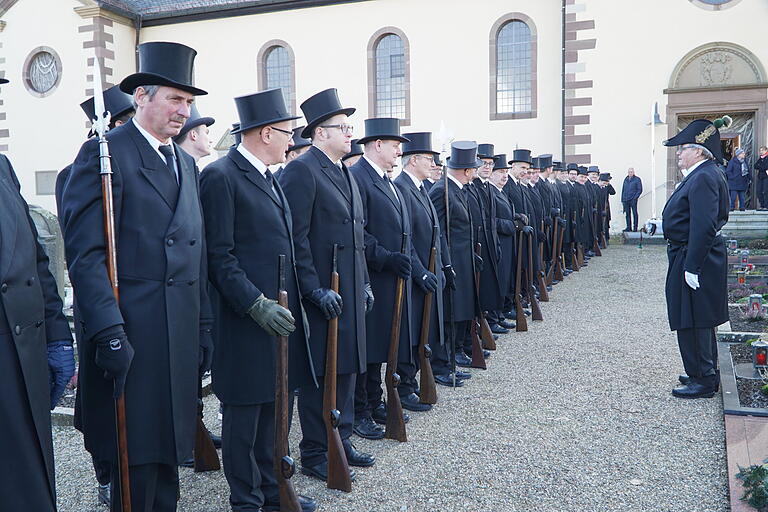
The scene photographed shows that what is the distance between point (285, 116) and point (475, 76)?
62.2 ft

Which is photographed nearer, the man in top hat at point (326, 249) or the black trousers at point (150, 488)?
the black trousers at point (150, 488)

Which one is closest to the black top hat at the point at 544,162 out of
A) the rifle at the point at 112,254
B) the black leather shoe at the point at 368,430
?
the black leather shoe at the point at 368,430

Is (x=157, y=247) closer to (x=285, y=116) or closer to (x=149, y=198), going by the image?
(x=149, y=198)

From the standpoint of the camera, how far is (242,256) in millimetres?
3604

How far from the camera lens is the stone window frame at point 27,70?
24.4 metres

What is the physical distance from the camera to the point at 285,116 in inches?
148

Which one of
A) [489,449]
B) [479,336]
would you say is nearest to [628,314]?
[479,336]

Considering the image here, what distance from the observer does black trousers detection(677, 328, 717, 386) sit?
18.8 ft

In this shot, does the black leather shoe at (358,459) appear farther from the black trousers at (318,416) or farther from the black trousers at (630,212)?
the black trousers at (630,212)

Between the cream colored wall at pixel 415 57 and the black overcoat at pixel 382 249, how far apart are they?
1673cm

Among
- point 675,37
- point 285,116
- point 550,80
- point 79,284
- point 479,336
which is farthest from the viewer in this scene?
point 550,80

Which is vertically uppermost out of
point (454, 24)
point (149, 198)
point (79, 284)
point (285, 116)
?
point (454, 24)

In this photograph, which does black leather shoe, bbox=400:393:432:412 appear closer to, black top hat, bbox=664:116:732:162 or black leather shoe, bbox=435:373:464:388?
black leather shoe, bbox=435:373:464:388

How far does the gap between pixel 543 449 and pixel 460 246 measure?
8.06 ft
